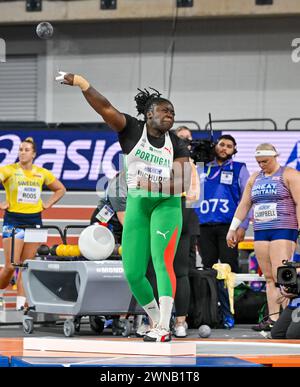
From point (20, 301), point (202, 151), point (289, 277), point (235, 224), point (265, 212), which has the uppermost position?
point (202, 151)

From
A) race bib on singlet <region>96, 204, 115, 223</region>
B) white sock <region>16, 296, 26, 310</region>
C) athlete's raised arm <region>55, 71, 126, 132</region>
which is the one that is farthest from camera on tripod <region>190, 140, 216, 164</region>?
athlete's raised arm <region>55, 71, 126, 132</region>

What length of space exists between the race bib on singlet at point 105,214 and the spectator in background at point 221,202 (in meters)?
1.30

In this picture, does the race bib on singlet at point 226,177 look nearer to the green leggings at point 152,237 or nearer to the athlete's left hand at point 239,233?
the athlete's left hand at point 239,233

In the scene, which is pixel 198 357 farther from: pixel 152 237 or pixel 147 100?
pixel 147 100

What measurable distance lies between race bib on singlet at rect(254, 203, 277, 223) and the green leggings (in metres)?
2.21

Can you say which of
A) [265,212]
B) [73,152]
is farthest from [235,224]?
[73,152]

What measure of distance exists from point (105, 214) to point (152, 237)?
2224 mm

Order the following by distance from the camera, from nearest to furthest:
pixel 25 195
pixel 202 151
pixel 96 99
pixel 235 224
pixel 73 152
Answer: pixel 96 99 → pixel 235 224 → pixel 202 151 → pixel 25 195 → pixel 73 152

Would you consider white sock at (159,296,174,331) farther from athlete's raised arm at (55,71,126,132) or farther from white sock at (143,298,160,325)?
athlete's raised arm at (55,71,126,132)

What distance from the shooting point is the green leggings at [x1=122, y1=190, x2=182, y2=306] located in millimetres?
6449

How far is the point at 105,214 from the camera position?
28.3 ft

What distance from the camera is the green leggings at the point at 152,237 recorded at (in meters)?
6.45

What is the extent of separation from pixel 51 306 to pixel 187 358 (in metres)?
3.49

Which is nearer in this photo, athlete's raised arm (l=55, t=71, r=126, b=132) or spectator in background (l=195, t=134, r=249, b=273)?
athlete's raised arm (l=55, t=71, r=126, b=132)
